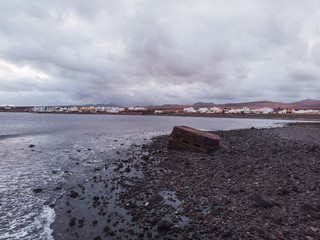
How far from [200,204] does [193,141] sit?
29.7ft

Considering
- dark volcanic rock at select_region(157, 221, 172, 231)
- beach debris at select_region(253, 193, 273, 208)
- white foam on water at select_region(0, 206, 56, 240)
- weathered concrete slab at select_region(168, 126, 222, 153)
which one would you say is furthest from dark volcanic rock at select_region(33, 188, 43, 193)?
weathered concrete slab at select_region(168, 126, 222, 153)

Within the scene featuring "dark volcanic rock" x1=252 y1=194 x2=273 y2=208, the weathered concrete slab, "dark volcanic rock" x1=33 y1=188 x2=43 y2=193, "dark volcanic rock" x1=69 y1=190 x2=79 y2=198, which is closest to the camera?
"dark volcanic rock" x1=252 y1=194 x2=273 y2=208

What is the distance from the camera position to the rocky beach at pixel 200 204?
516cm

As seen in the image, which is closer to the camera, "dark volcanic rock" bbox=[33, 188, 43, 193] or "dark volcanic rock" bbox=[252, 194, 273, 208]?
"dark volcanic rock" bbox=[252, 194, 273, 208]

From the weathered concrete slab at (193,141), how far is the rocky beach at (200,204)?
3814mm

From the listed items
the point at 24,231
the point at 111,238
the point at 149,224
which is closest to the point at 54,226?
the point at 24,231

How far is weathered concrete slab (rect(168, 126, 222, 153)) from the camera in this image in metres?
14.8

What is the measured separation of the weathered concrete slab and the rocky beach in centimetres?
381

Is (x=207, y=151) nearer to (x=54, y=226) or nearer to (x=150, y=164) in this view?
(x=150, y=164)

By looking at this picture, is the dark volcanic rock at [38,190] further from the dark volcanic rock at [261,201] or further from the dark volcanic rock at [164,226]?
the dark volcanic rock at [261,201]

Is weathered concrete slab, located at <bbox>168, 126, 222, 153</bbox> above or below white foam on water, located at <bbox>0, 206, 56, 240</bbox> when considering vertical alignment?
above

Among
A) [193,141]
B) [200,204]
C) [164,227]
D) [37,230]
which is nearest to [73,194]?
[37,230]

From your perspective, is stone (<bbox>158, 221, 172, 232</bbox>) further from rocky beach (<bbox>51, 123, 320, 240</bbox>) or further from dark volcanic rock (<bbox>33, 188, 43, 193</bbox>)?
dark volcanic rock (<bbox>33, 188, 43, 193</bbox>)

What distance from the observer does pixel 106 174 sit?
1141 centimetres
